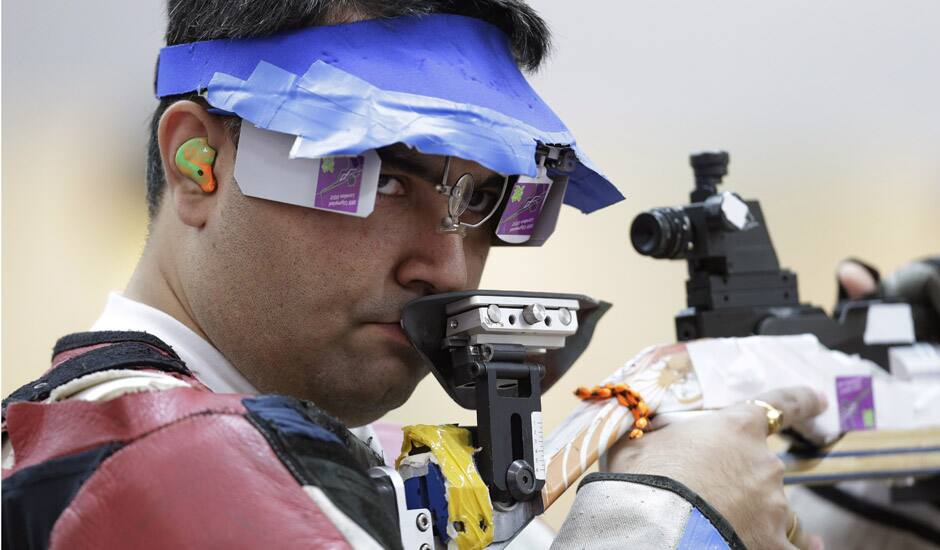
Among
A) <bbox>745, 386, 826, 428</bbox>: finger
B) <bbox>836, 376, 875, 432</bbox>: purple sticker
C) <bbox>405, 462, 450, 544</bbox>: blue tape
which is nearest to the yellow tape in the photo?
<bbox>405, 462, 450, 544</bbox>: blue tape

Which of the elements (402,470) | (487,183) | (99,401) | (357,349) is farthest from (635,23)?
(99,401)

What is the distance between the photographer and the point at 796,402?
1356 millimetres

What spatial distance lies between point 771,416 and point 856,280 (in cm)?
116

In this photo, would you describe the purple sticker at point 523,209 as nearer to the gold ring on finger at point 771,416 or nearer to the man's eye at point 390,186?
the man's eye at point 390,186

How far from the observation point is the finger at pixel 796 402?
4.29ft

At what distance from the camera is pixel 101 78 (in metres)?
1.79

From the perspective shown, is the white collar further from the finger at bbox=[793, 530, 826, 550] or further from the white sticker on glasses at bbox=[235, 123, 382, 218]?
the finger at bbox=[793, 530, 826, 550]

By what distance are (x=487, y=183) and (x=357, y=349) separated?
0.69ft

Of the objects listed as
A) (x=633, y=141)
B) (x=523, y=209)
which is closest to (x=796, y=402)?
(x=523, y=209)

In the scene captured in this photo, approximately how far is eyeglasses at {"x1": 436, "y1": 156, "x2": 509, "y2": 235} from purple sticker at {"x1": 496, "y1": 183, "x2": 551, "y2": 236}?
22 mm

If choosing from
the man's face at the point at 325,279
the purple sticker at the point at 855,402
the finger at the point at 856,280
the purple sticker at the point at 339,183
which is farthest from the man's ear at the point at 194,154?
the finger at the point at 856,280

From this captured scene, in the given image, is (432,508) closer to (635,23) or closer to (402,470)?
(402,470)

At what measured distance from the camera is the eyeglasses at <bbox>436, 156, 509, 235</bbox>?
0.92 meters

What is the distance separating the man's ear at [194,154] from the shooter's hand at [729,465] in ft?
1.62
